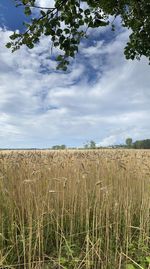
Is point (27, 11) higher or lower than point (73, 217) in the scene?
higher

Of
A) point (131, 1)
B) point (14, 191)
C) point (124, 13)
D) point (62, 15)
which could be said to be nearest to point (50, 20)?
point (62, 15)

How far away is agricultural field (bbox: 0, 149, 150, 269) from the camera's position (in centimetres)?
373

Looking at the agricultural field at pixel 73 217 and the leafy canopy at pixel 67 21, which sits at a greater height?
the leafy canopy at pixel 67 21

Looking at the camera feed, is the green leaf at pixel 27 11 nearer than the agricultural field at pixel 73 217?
No

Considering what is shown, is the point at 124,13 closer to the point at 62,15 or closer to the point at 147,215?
the point at 62,15

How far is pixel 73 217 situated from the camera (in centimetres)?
471

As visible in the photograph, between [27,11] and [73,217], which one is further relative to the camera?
[27,11]

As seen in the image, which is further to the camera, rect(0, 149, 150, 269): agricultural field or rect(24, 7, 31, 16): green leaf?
rect(24, 7, 31, 16): green leaf

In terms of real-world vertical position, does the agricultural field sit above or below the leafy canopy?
below

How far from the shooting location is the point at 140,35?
27.9 ft

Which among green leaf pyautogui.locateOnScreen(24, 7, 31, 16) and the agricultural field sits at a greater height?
green leaf pyautogui.locateOnScreen(24, 7, 31, 16)

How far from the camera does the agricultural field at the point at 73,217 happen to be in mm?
3732

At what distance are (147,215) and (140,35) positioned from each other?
4988mm

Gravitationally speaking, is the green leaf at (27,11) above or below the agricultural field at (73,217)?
above
